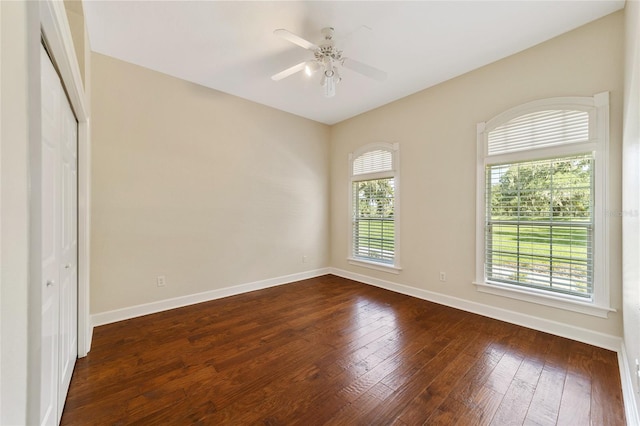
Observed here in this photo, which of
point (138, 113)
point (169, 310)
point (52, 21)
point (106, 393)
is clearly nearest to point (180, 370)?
point (106, 393)

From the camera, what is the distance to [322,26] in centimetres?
240

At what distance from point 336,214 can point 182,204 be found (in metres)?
2.72

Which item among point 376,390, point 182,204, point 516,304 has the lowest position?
point 376,390

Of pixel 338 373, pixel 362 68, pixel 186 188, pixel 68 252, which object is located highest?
pixel 362 68

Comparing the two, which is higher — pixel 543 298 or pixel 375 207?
pixel 375 207

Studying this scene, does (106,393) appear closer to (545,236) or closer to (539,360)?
(539,360)

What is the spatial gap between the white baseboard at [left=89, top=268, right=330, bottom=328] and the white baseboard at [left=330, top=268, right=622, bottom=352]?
163 centimetres

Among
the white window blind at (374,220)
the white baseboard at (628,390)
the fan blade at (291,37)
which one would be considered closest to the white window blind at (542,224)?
the white baseboard at (628,390)

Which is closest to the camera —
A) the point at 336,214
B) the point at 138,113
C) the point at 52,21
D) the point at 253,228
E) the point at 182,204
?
the point at 52,21

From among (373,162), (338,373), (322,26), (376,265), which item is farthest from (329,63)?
(376,265)

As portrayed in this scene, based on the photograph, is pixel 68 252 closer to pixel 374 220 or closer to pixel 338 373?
pixel 338 373

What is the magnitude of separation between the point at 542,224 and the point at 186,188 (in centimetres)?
415

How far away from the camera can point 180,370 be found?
2.04 m

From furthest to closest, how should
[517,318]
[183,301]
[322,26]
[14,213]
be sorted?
1. [183,301]
2. [517,318]
3. [322,26]
4. [14,213]
